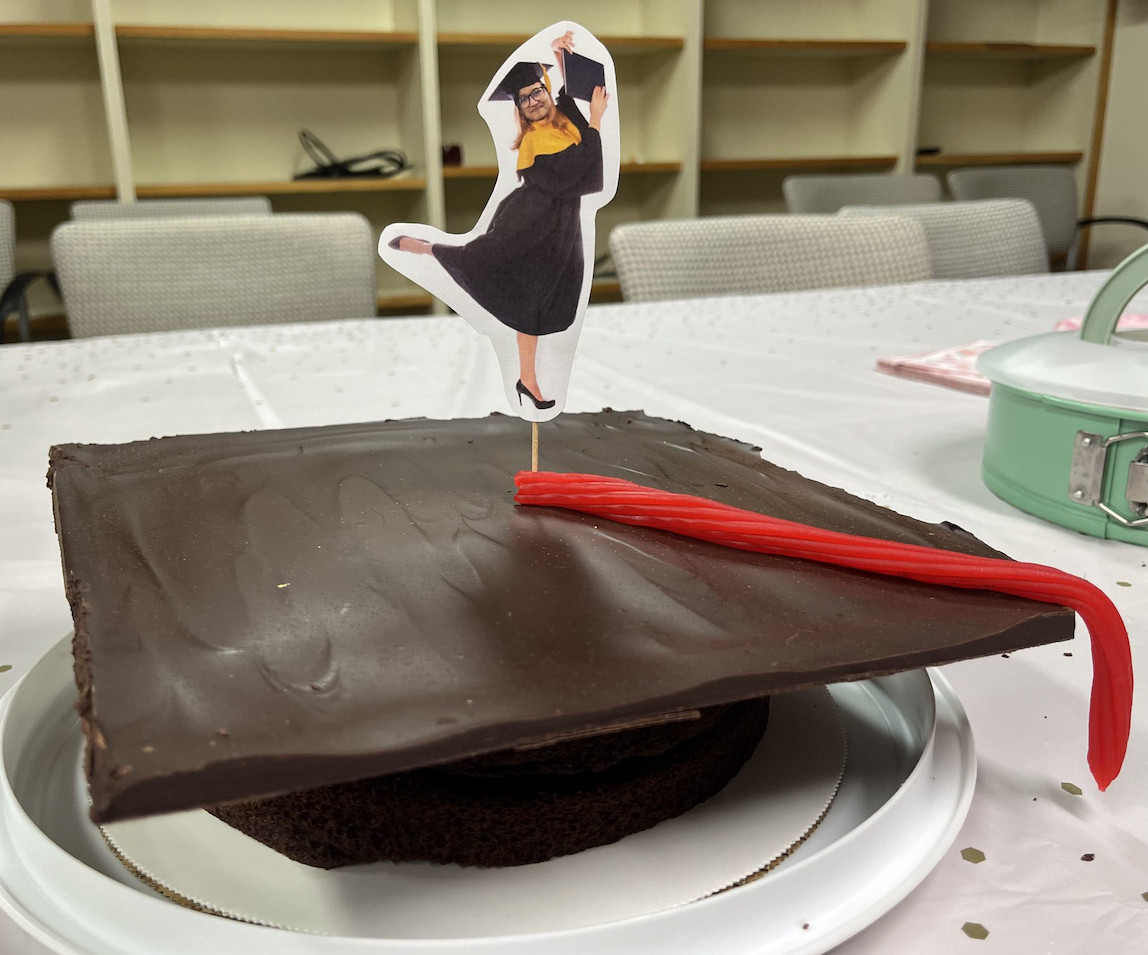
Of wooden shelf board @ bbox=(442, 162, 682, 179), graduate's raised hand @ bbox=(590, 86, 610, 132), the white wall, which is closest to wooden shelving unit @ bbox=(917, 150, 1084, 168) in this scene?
the white wall

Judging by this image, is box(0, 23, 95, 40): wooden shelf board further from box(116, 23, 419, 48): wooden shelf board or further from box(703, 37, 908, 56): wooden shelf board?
box(703, 37, 908, 56): wooden shelf board

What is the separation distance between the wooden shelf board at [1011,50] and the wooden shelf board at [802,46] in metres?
0.17

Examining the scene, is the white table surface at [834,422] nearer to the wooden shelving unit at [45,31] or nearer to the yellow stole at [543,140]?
the yellow stole at [543,140]

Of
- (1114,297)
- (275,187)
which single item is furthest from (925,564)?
(275,187)

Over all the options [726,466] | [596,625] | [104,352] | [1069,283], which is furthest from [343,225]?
[596,625]

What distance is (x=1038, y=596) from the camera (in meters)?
0.36

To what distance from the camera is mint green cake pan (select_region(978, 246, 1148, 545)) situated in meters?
0.60

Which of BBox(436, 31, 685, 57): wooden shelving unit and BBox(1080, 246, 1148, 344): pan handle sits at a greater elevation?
BBox(436, 31, 685, 57): wooden shelving unit

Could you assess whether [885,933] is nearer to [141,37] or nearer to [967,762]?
[967,762]

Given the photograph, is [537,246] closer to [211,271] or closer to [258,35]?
[211,271]

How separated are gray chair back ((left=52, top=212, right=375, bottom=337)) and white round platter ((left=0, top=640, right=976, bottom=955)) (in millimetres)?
1353

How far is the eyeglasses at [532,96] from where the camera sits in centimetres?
44

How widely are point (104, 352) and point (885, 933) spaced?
1214mm

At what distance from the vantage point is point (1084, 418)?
61 centimetres
